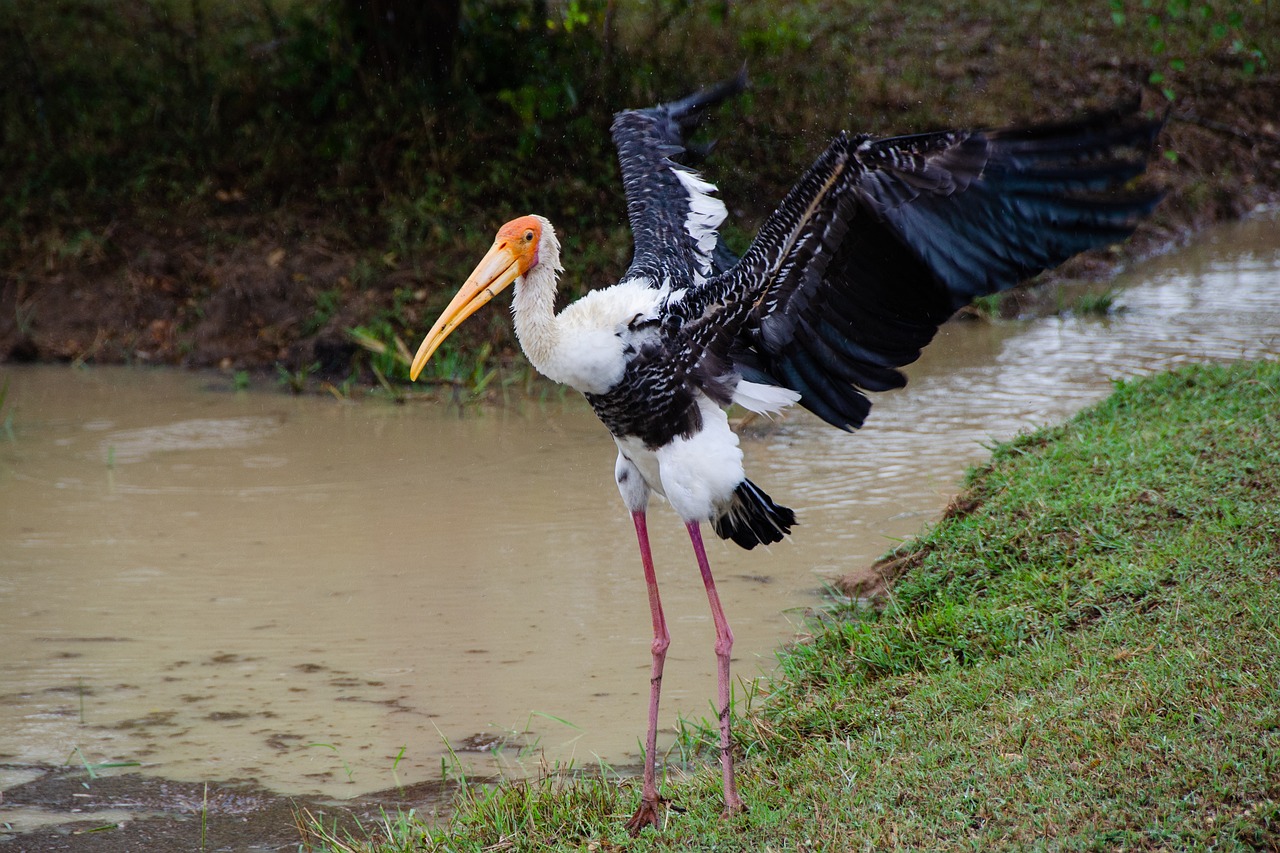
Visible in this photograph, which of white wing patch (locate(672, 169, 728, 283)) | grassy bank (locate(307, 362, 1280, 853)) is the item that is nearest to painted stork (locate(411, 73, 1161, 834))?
grassy bank (locate(307, 362, 1280, 853))

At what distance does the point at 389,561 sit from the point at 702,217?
179 centimetres

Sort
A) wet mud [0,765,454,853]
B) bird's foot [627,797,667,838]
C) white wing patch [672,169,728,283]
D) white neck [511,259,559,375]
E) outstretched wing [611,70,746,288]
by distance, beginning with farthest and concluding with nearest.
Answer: white wing patch [672,169,728,283]
outstretched wing [611,70,746,288]
white neck [511,259,559,375]
wet mud [0,765,454,853]
bird's foot [627,797,667,838]

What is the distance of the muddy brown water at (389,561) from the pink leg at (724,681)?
1.49 feet

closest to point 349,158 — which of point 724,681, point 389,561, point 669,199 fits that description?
point 389,561

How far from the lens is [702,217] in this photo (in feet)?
14.6

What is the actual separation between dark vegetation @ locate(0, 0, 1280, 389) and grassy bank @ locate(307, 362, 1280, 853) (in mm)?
4124

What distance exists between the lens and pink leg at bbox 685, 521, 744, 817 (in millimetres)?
3156

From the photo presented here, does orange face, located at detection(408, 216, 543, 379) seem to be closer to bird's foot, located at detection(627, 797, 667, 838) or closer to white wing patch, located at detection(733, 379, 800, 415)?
white wing patch, located at detection(733, 379, 800, 415)

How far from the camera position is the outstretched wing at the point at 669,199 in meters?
4.19

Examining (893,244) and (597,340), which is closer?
(893,244)

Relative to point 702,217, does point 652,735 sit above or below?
below

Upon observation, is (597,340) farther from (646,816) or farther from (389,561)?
(389,561)

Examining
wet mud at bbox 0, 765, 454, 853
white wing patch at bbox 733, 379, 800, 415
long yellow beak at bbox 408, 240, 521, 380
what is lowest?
wet mud at bbox 0, 765, 454, 853

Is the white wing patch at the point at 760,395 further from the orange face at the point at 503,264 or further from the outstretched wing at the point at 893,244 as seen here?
the orange face at the point at 503,264
